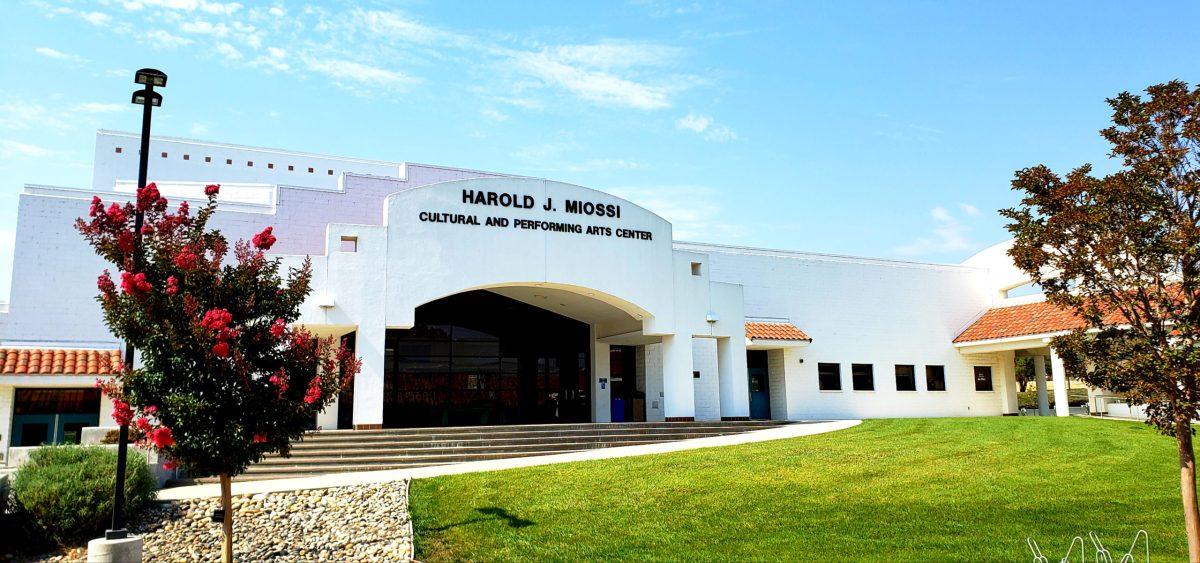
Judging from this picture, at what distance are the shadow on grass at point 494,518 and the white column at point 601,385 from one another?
14545 mm

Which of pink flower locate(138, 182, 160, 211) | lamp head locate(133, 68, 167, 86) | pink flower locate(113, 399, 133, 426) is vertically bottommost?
pink flower locate(113, 399, 133, 426)

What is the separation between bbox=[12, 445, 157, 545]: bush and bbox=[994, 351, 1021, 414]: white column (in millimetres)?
30434

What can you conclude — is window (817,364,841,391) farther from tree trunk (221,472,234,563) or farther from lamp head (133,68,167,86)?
lamp head (133,68,167,86)

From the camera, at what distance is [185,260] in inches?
359

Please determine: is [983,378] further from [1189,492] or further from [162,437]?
[162,437]

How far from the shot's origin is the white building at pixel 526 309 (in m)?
19.7

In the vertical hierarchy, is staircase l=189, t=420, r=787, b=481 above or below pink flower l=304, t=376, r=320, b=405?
below

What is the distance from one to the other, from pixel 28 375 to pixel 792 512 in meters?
16.9

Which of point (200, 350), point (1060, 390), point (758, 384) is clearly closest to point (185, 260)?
point (200, 350)

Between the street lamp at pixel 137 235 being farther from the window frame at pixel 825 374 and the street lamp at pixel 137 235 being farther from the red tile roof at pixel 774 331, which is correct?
the window frame at pixel 825 374

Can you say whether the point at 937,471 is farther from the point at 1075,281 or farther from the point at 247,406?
the point at 247,406

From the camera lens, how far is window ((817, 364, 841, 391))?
29703mm

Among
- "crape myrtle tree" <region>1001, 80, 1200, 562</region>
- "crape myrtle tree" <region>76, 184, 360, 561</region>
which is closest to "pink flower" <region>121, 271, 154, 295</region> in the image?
"crape myrtle tree" <region>76, 184, 360, 561</region>

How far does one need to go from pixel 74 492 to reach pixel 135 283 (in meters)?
4.90
